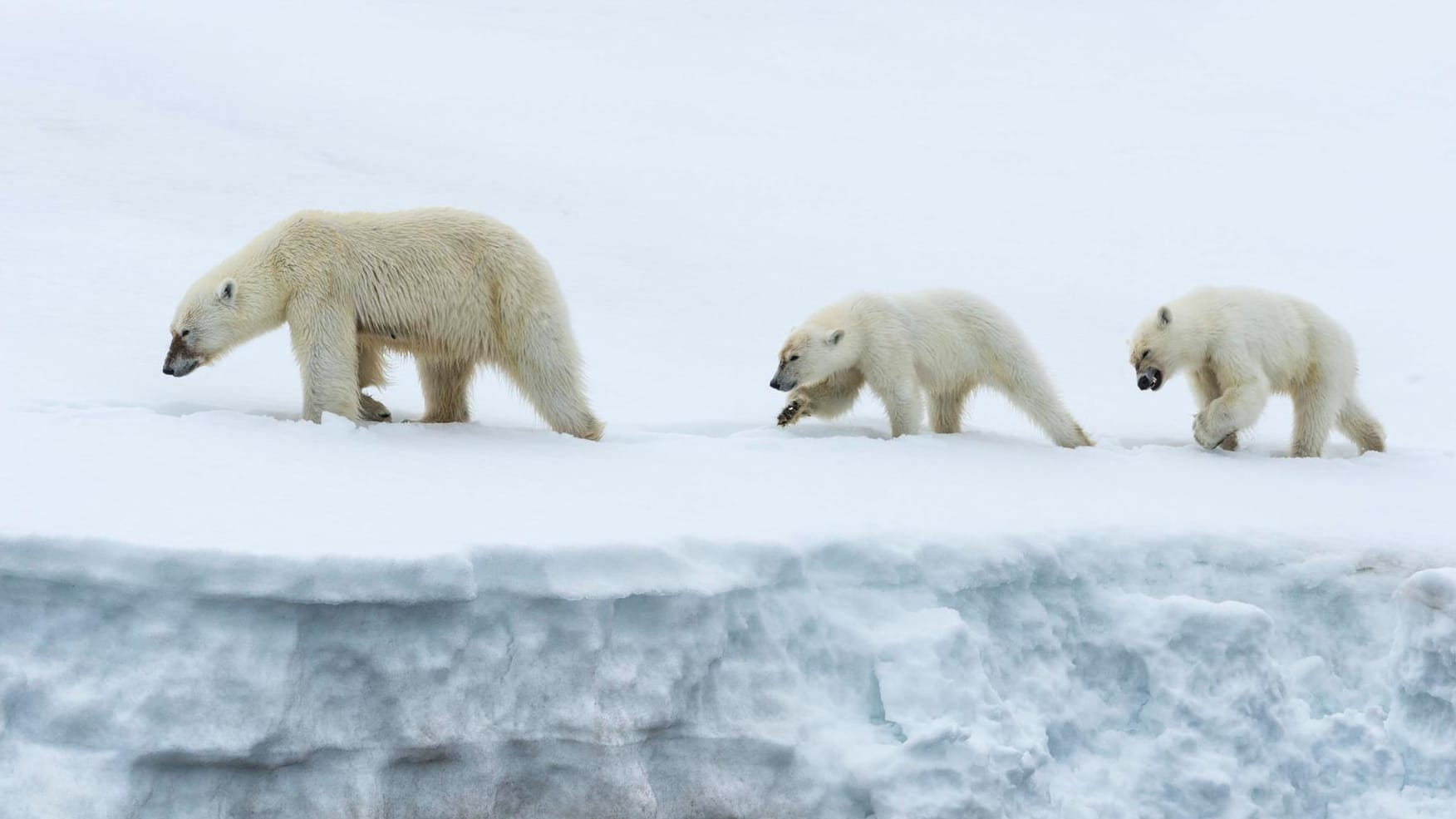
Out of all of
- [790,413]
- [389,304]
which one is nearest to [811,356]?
[790,413]

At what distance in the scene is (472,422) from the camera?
646cm

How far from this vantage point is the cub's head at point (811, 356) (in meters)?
7.02

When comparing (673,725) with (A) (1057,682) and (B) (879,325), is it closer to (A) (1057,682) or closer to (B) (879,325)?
(A) (1057,682)

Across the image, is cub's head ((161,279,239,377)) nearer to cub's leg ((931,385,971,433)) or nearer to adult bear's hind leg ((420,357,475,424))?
adult bear's hind leg ((420,357,475,424))

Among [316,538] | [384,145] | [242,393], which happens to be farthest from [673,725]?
[384,145]

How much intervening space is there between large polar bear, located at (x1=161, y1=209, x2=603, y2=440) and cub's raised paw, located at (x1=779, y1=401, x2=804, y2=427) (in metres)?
1.21

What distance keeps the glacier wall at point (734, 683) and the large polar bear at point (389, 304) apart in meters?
2.07

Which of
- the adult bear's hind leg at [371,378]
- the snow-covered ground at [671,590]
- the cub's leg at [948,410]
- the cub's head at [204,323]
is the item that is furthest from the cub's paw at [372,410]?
the cub's leg at [948,410]

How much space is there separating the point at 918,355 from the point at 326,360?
288 centimetres

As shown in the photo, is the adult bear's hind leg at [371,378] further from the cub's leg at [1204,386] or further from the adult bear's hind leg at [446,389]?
the cub's leg at [1204,386]

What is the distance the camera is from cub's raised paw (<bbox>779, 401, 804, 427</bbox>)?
720 centimetres

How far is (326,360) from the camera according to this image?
591 cm

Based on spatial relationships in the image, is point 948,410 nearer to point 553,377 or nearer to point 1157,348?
point 1157,348

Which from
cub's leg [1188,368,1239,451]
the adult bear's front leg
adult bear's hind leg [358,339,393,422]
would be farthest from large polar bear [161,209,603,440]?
cub's leg [1188,368,1239,451]
